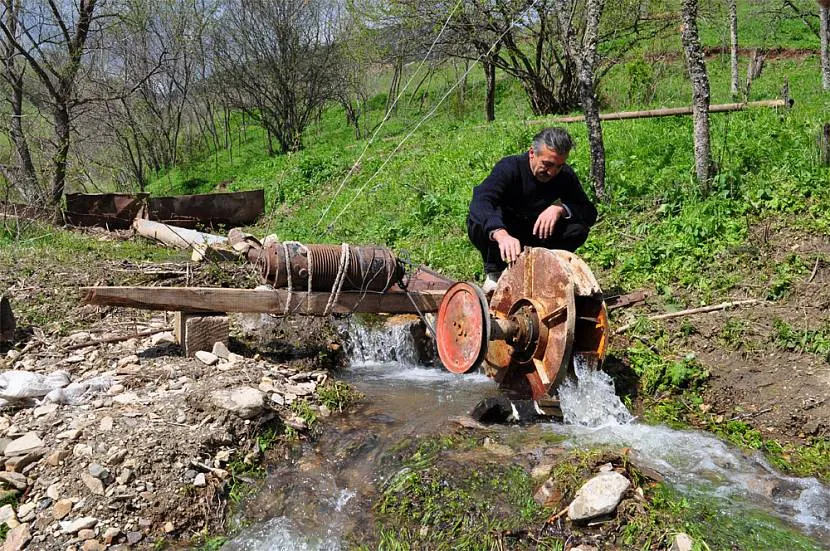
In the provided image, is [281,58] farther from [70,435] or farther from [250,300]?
[70,435]

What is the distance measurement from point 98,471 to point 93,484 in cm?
9

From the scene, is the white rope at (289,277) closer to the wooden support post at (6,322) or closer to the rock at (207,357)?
the rock at (207,357)

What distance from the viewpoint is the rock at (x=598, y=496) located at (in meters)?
3.39

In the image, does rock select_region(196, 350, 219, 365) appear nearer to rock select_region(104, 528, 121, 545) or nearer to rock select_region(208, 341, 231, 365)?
rock select_region(208, 341, 231, 365)

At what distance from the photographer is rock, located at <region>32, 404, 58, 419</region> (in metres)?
4.50

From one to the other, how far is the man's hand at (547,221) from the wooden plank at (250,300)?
1277mm

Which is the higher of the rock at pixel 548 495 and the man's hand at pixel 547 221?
the man's hand at pixel 547 221

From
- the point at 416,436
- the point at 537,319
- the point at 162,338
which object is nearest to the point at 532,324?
the point at 537,319

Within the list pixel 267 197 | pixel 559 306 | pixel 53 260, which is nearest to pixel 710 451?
pixel 559 306

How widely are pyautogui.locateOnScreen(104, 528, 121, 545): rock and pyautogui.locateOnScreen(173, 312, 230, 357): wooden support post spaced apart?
209cm

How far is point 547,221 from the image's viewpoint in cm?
517

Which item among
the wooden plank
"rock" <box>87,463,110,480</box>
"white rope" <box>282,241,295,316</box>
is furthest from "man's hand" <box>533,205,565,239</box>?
"rock" <box>87,463,110,480</box>

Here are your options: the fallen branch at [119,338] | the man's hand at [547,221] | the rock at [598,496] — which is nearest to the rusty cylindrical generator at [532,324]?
the man's hand at [547,221]

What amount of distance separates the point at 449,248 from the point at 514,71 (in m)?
13.0
